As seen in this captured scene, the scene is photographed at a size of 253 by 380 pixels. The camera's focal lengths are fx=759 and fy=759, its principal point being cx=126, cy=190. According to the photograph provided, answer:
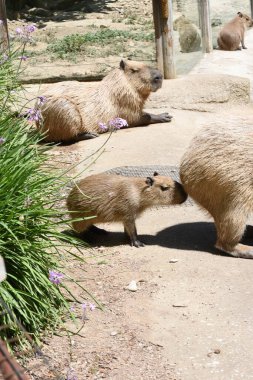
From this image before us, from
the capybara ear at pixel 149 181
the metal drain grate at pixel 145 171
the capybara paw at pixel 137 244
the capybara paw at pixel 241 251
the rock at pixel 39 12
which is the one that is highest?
the rock at pixel 39 12

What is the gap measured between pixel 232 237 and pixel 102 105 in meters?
4.36

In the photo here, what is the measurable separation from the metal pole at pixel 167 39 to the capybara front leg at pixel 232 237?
6.18 meters

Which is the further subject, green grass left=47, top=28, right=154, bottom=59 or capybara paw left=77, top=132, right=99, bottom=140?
green grass left=47, top=28, right=154, bottom=59

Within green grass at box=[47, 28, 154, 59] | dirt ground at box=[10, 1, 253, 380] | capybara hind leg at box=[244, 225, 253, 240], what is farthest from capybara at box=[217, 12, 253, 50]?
capybara hind leg at box=[244, 225, 253, 240]

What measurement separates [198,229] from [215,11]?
373 inches

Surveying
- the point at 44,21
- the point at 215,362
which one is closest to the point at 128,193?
the point at 215,362

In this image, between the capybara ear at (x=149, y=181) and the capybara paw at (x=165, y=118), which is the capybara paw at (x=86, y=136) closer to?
the capybara paw at (x=165, y=118)

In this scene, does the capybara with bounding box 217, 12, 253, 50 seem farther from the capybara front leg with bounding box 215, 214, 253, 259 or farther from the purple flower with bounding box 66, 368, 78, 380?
the purple flower with bounding box 66, 368, 78, 380

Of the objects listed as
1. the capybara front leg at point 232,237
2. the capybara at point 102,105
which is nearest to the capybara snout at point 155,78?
the capybara at point 102,105

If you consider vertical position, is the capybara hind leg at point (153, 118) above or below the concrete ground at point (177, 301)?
below

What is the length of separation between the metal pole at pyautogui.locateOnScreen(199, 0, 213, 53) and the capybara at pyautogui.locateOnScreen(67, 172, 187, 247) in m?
8.29

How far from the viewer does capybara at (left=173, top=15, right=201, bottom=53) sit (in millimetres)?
12109

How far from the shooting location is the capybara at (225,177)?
5.48 metres

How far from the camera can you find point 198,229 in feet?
20.8
